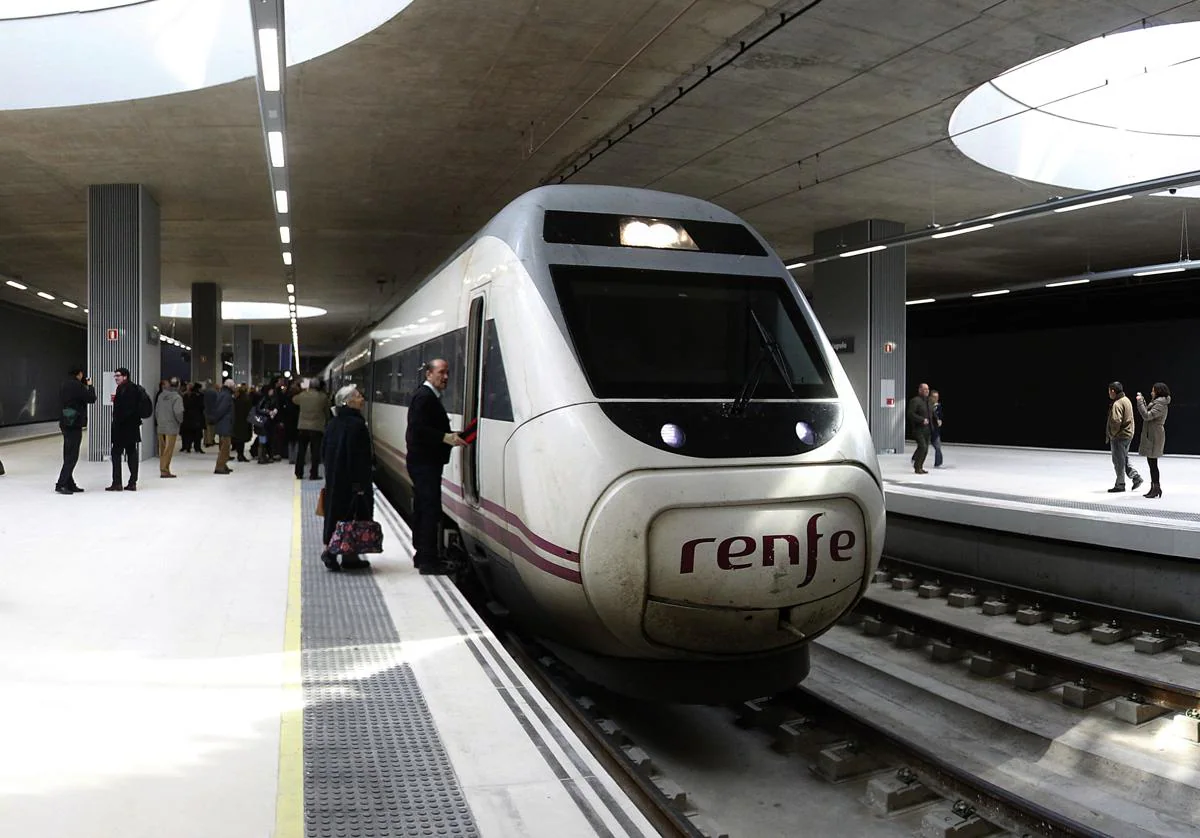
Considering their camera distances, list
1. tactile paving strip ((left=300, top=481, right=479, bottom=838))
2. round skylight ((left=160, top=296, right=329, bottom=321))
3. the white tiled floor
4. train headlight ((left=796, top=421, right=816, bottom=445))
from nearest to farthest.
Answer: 1. tactile paving strip ((left=300, top=481, right=479, bottom=838))
2. the white tiled floor
3. train headlight ((left=796, top=421, right=816, bottom=445))
4. round skylight ((left=160, top=296, right=329, bottom=321))

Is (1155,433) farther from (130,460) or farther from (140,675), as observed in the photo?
(130,460)

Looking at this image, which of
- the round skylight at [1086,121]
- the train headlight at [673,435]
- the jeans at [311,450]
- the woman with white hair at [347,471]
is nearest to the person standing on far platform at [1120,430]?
the round skylight at [1086,121]

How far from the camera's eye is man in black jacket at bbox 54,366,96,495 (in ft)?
39.9

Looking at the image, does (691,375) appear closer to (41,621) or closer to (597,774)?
(597,774)

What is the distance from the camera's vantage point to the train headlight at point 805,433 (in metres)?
4.94

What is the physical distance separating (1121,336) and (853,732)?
23681 mm

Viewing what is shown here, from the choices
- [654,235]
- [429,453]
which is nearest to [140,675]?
[429,453]

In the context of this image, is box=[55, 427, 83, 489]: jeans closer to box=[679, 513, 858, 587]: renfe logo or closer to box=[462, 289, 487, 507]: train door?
box=[462, 289, 487, 507]: train door

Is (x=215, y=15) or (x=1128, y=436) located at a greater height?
(x=215, y=15)

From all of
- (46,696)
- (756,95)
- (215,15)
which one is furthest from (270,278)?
(46,696)

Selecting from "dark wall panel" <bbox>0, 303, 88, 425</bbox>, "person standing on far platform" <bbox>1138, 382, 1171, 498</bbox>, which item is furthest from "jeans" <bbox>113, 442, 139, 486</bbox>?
"dark wall panel" <bbox>0, 303, 88, 425</bbox>

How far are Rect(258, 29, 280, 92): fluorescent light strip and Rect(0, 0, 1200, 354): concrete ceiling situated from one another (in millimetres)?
1726

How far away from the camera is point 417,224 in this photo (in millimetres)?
21391

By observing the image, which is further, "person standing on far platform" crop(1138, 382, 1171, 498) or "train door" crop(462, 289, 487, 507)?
"person standing on far platform" crop(1138, 382, 1171, 498)
